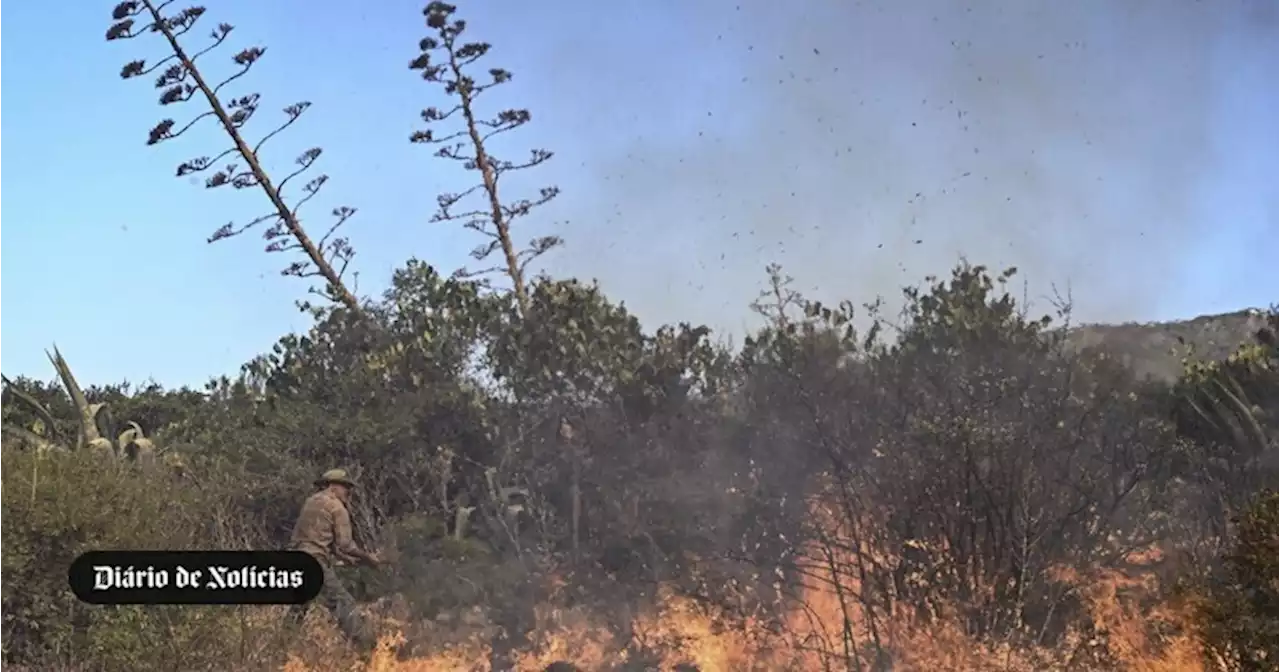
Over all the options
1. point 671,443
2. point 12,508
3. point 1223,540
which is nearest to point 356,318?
point 671,443

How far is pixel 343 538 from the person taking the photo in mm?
9547

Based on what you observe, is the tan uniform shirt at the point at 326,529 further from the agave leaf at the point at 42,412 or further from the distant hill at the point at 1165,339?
the distant hill at the point at 1165,339

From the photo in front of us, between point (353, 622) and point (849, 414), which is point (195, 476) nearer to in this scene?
point (353, 622)

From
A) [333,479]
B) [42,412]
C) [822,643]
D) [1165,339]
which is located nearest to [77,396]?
[42,412]

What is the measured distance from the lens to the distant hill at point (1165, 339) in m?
14.8

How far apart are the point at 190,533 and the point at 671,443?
16.9 feet

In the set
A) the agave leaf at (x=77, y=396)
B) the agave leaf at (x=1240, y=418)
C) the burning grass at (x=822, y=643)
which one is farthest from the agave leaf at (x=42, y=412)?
the agave leaf at (x=1240, y=418)

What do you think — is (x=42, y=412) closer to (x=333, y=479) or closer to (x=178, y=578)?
(x=333, y=479)

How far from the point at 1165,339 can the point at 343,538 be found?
16.6 metres

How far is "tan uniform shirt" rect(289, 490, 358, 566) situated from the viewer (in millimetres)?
9508

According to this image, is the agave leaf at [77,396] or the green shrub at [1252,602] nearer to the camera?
the green shrub at [1252,602]

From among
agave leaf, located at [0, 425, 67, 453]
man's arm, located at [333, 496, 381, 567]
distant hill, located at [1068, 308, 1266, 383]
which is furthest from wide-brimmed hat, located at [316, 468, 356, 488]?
distant hill, located at [1068, 308, 1266, 383]

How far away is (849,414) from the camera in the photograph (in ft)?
33.3

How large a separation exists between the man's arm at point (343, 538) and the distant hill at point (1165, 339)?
7881mm
